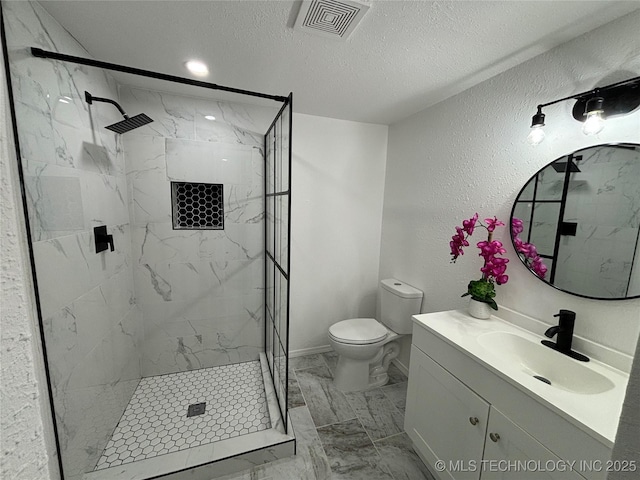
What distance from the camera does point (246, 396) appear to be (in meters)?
2.00

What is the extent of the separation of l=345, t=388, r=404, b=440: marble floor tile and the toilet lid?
456 mm

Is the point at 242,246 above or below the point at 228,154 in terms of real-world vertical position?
below

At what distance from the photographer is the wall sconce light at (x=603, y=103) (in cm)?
103

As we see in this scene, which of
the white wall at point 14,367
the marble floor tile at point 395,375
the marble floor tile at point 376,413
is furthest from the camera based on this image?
the marble floor tile at point 395,375

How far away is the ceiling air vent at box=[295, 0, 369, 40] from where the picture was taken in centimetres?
105

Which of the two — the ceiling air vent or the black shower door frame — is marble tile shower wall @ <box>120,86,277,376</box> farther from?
the ceiling air vent

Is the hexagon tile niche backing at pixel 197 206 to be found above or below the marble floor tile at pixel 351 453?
above

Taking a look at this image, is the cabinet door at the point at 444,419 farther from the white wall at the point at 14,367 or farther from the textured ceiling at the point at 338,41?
the textured ceiling at the point at 338,41

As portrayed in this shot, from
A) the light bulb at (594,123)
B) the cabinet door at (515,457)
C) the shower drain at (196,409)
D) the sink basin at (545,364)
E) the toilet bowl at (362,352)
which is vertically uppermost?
the light bulb at (594,123)

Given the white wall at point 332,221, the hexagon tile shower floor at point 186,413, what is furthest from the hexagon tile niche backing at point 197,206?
the hexagon tile shower floor at point 186,413

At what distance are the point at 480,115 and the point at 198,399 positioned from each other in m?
2.74

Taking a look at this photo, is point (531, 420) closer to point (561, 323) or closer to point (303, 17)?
point (561, 323)

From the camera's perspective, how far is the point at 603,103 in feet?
3.57

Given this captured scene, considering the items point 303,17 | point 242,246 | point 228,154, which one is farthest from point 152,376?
point 303,17
